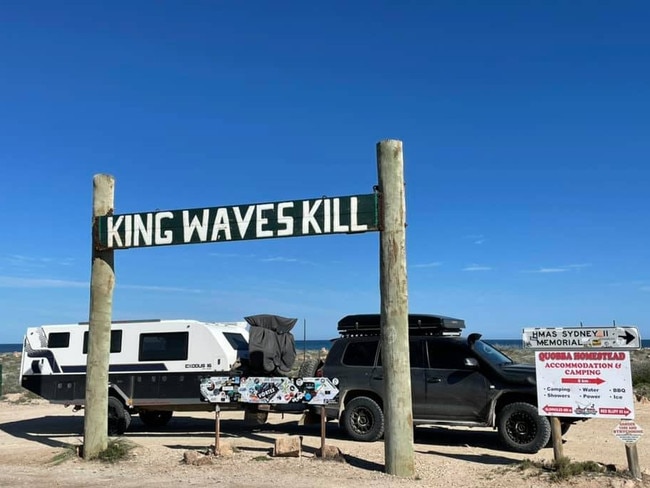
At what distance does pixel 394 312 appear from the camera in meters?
9.09

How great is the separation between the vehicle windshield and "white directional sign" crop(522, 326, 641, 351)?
7.38ft

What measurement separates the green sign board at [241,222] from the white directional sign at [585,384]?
3141 mm

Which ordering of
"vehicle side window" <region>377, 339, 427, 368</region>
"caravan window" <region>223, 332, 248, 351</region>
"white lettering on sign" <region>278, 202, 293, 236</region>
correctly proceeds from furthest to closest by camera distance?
"caravan window" <region>223, 332, 248, 351</region>, "vehicle side window" <region>377, 339, 427, 368</region>, "white lettering on sign" <region>278, 202, 293, 236</region>

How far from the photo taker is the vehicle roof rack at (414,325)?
12148 mm

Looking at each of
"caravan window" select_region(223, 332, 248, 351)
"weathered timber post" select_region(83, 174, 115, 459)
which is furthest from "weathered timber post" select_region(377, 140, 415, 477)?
"caravan window" select_region(223, 332, 248, 351)

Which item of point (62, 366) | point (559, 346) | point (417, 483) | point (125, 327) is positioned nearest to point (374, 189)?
point (559, 346)

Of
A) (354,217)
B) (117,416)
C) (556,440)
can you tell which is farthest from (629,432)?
(117,416)

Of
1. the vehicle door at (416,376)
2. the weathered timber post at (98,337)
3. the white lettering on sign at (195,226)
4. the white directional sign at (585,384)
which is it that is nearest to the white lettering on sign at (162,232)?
the white lettering on sign at (195,226)

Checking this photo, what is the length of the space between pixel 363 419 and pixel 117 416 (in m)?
5.05

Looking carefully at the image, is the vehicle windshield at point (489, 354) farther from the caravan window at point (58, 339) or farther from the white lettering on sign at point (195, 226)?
the caravan window at point (58, 339)

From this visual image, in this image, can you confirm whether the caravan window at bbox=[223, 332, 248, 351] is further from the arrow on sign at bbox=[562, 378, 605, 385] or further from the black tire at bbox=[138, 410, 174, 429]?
the arrow on sign at bbox=[562, 378, 605, 385]

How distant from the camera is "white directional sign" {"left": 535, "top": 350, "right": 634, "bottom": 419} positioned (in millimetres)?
8789

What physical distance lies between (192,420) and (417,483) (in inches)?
345

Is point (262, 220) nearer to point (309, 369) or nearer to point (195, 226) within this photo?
point (195, 226)
